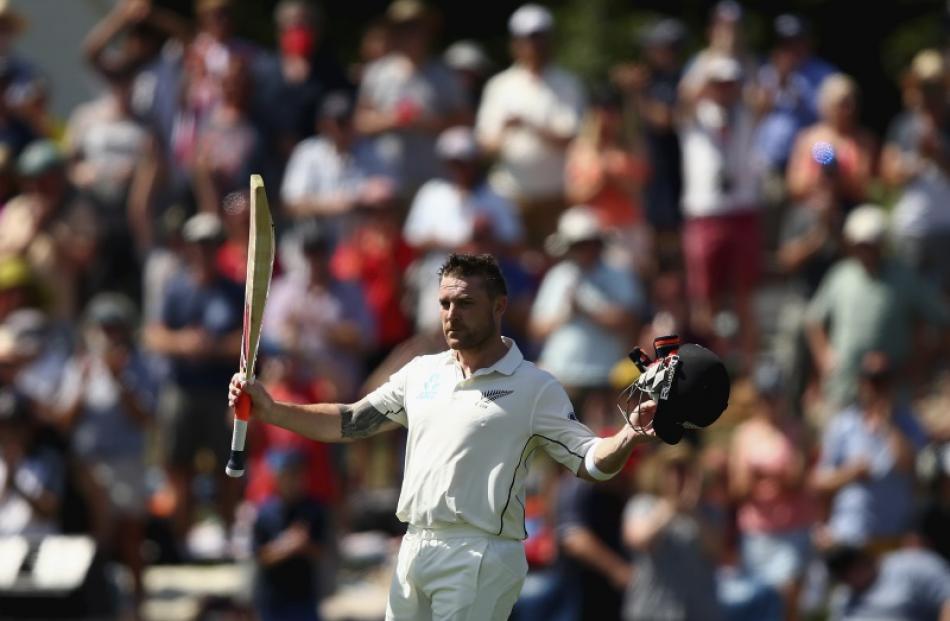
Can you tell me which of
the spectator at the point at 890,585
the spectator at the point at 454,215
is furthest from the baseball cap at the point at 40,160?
the spectator at the point at 890,585

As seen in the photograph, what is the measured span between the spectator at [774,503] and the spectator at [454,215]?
220 centimetres

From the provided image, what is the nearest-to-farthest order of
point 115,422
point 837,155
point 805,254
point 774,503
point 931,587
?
point 931,587, point 774,503, point 115,422, point 837,155, point 805,254

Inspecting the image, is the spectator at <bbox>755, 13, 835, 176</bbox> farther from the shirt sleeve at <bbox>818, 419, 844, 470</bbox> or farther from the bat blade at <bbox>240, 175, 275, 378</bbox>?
the bat blade at <bbox>240, 175, 275, 378</bbox>

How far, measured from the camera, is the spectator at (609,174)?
1361cm

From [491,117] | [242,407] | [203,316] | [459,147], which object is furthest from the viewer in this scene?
[491,117]

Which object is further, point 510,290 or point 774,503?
point 510,290

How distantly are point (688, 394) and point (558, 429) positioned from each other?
73 cm

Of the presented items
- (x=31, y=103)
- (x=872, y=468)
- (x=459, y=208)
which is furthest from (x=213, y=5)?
(x=872, y=468)

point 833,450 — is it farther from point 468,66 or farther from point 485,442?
point 485,442

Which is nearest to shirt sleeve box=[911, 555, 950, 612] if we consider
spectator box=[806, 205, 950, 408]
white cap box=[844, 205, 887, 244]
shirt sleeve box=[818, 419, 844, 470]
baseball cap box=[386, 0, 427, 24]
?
shirt sleeve box=[818, 419, 844, 470]

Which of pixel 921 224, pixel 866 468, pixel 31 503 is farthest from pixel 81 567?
pixel 921 224

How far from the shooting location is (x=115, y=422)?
12.4 metres

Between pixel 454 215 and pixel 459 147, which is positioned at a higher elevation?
pixel 459 147

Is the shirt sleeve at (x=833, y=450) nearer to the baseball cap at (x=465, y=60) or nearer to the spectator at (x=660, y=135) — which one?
the spectator at (x=660, y=135)
